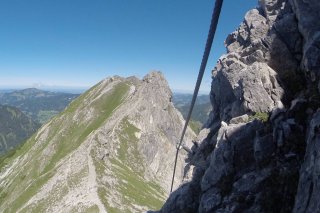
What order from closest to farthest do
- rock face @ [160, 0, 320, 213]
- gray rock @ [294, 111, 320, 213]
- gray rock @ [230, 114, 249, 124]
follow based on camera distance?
gray rock @ [294, 111, 320, 213], rock face @ [160, 0, 320, 213], gray rock @ [230, 114, 249, 124]

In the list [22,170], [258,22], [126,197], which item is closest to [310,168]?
[258,22]

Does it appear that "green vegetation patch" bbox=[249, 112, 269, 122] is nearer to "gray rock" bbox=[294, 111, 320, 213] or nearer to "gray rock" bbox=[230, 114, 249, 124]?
"gray rock" bbox=[230, 114, 249, 124]

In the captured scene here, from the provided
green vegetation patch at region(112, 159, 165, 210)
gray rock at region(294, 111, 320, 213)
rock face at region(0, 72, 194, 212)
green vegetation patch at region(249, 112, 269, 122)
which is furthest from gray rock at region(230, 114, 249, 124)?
green vegetation patch at region(112, 159, 165, 210)

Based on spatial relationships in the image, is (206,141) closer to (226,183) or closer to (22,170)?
(226,183)

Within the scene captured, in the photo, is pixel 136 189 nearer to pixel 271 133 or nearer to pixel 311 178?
pixel 271 133

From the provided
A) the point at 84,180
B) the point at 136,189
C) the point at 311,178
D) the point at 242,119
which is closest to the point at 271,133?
the point at 242,119

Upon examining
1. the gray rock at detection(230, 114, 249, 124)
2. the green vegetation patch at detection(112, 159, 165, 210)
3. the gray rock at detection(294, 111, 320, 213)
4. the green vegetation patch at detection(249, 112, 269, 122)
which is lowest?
the green vegetation patch at detection(112, 159, 165, 210)

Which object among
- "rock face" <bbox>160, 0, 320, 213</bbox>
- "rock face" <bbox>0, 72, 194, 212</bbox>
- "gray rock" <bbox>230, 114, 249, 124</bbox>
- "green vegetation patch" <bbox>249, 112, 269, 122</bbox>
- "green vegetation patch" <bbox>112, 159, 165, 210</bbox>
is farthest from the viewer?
"green vegetation patch" <bbox>112, 159, 165, 210</bbox>

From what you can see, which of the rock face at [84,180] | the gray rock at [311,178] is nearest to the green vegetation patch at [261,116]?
the gray rock at [311,178]
